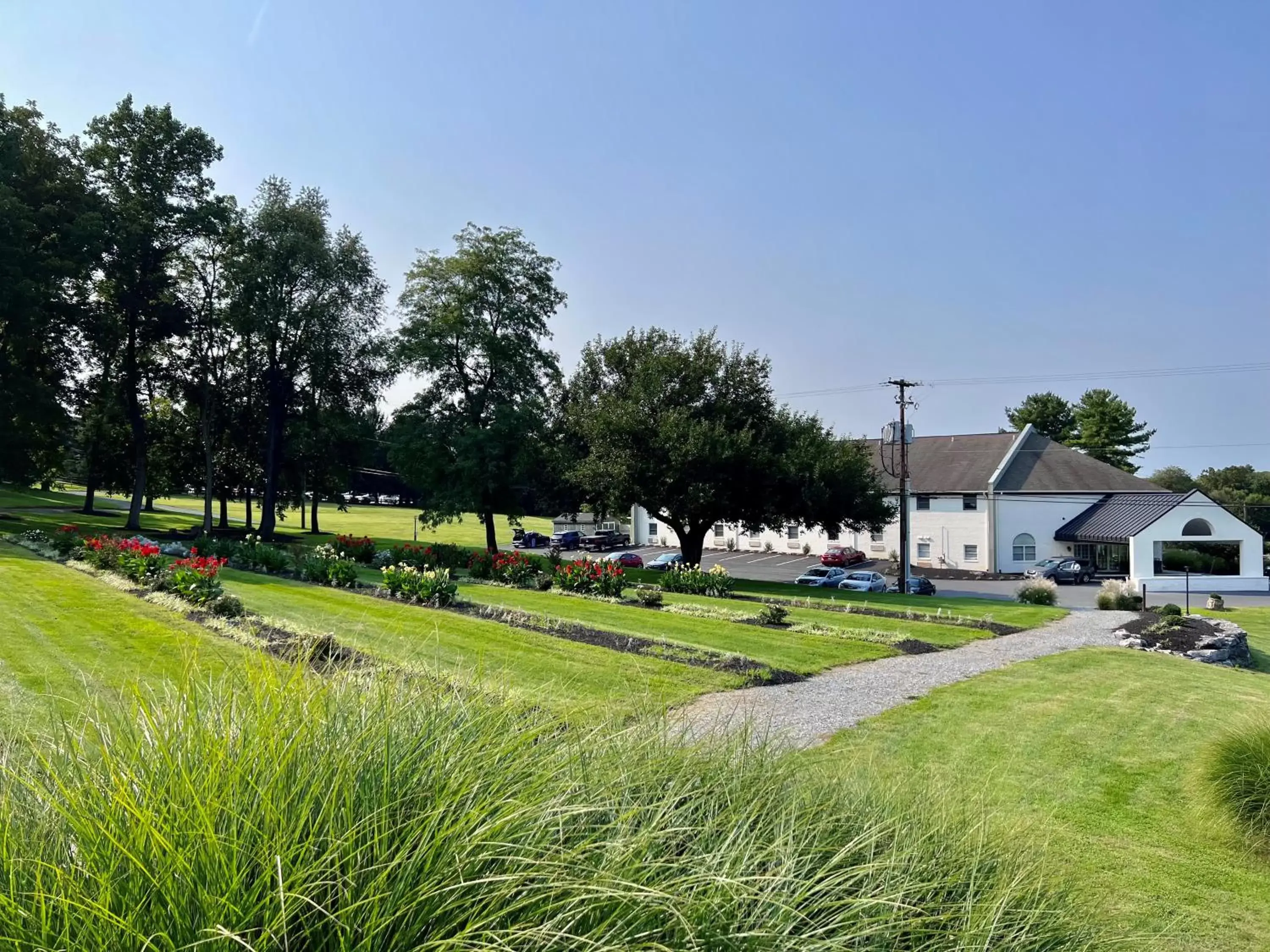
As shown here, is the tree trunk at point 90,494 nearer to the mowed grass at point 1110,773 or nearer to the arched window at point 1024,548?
the mowed grass at point 1110,773

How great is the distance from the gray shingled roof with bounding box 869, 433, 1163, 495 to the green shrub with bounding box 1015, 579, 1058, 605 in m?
17.7

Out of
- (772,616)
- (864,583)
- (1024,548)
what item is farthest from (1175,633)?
(1024,548)

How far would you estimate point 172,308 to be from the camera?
3484cm

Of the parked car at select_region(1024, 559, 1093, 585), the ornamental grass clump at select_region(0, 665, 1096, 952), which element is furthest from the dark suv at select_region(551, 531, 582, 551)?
the ornamental grass clump at select_region(0, 665, 1096, 952)

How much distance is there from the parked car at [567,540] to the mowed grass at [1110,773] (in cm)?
4450

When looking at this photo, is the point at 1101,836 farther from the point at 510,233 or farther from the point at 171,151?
the point at 171,151

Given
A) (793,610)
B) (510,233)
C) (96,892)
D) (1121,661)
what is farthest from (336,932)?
(510,233)

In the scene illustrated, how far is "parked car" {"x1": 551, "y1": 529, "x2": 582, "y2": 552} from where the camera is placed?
2184 inches

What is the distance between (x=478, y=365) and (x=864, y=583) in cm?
1886

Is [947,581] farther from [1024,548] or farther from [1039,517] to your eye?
[1039,517]

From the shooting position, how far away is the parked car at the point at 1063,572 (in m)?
40.2

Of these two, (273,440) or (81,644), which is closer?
(81,644)

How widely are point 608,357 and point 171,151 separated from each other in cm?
2034

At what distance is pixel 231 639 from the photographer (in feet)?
35.3
